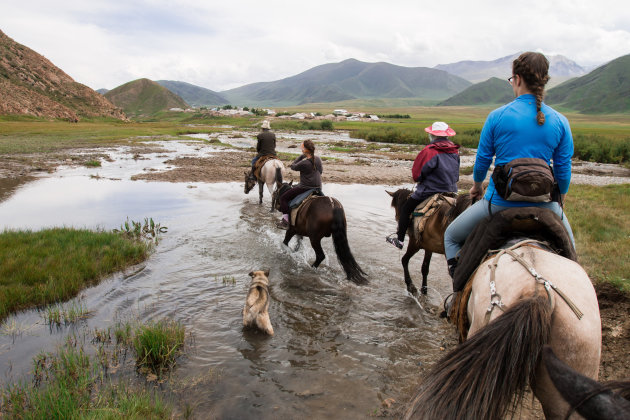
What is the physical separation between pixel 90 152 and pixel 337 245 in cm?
2620

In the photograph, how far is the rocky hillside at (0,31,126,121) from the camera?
58.4 metres

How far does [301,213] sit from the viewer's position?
800 cm

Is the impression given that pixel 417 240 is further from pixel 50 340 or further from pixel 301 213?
pixel 50 340

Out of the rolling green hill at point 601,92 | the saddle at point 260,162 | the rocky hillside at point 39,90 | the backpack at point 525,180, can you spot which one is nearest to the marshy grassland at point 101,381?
the backpack at point 525,180

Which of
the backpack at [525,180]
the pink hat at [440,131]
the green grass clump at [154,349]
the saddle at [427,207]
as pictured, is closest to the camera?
the backpack at [525,180]

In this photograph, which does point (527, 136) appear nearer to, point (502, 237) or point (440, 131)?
point (502, 237)

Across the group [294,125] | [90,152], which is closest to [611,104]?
[294,125]

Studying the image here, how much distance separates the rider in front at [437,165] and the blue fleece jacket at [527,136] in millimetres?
2889

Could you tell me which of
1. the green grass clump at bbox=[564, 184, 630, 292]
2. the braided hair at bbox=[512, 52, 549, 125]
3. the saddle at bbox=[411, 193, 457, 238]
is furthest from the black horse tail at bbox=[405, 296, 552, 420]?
the green grass clump at bbox=[564, 184, 630, 292]

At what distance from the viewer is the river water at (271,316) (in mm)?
3984

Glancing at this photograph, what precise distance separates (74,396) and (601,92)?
218 meters

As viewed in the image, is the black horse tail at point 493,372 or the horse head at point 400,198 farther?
the horse head at point 400,198

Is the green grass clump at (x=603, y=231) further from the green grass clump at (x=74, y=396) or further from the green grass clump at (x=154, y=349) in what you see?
the green grass clump at (x=74, y=396)

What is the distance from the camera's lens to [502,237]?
3176 millimetres
